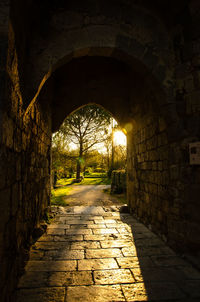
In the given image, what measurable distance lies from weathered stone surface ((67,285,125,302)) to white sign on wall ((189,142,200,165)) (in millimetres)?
1662

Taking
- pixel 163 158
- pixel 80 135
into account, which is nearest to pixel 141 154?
pixel 163 158

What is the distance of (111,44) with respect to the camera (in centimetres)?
242

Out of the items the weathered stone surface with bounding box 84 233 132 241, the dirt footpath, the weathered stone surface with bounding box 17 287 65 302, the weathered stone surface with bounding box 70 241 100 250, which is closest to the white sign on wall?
the weathered stone surface with bounding box 84 233 132 241

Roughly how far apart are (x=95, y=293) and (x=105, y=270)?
380 millimetres

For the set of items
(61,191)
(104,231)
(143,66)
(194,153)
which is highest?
(143,66)

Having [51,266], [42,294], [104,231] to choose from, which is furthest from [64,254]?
[104,231]

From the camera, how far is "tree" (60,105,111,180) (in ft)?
42.0

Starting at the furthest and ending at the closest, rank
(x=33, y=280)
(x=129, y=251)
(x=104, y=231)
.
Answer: (x=104, y=231)
(x=129, y=251)
(x=33, y=280)

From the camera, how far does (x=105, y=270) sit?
1.98 meters

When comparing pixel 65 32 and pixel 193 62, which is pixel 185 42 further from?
pixel 65 32

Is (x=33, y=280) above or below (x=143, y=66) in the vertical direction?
below

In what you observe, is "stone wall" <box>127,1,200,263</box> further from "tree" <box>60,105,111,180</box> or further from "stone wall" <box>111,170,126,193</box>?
"tree" <box>60,105,111,180</box>

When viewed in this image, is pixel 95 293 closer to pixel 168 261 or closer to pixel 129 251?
pixel 129 251

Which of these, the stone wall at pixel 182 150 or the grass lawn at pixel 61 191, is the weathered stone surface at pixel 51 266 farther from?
the grass lawn at pixel 61 191
